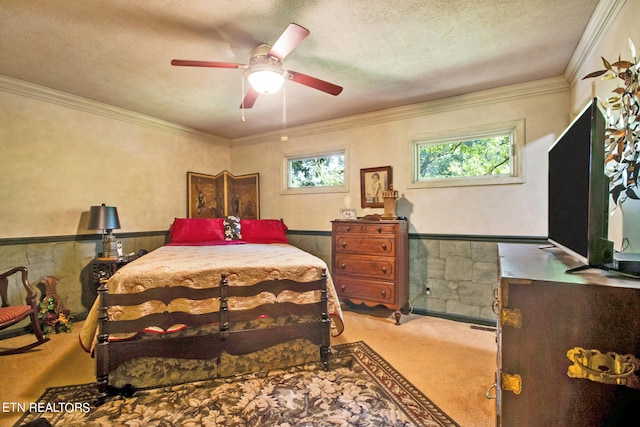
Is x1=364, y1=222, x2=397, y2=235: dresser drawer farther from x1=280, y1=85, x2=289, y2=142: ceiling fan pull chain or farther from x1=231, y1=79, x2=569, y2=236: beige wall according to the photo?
x1=280, y1=85, x2=289, y2=142: ceiling fan pull chain

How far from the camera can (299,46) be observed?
92.7 inches

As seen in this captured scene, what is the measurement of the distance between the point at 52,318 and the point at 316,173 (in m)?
3.57

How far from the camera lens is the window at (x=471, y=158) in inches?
125

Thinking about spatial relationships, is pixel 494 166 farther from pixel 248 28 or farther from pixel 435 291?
pixel 248 28

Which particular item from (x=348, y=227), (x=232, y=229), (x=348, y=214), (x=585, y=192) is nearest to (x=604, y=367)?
(x=585, y=192)

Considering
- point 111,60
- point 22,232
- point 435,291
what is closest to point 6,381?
point 22,232

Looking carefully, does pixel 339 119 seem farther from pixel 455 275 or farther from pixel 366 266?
pixel 455 275

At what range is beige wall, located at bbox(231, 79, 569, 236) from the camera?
3.03 metres

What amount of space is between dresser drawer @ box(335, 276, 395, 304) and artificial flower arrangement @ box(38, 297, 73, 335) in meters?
2.98

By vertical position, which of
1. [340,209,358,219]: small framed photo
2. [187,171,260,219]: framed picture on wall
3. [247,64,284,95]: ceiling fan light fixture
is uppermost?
[247,64,284,95]: ceiling fan light fixture

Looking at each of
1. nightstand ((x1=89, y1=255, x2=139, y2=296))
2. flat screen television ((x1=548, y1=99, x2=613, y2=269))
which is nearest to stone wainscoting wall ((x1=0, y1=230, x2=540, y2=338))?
nightstand ((x1=89, y1=255, x2=139, y2=296))

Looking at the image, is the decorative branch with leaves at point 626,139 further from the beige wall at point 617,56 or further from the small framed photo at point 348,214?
the small framed photo at point 348,214

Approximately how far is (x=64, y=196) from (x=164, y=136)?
4.93ft

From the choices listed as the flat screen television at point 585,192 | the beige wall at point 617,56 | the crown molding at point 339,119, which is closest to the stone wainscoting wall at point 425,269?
the beige wall at point 617,56
